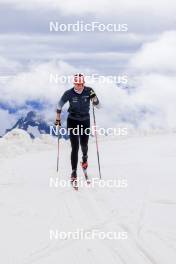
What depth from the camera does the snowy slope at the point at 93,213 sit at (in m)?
7.06

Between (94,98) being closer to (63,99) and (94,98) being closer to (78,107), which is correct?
(78,107)

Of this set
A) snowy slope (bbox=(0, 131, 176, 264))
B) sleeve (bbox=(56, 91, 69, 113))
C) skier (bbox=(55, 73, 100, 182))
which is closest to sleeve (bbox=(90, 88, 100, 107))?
skier (bbox=(55, 73, 100, 182))

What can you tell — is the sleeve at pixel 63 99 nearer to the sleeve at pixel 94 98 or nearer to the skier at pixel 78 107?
the skier at pixel 78 107

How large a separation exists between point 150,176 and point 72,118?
2.50 m

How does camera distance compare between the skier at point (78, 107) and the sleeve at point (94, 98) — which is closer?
the skier at point (78, 107)

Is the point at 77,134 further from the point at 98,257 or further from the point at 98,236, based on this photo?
the point at 98,257

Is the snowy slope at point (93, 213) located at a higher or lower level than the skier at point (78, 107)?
lower

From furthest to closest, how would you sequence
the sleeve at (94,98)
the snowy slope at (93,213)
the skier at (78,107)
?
the sleeve at (94,98) → the skier at (78,107) → the snowy slope at (93,213)

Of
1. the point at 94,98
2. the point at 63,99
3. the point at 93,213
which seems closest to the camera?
the point at 93,213

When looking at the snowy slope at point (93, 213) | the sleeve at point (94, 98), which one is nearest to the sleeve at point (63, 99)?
the sleeve at point (94, 98)

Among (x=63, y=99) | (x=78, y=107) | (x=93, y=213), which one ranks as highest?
(x=63, y=99)

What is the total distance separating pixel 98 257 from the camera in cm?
692

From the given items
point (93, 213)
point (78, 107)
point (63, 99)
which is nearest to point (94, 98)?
point (78, 107)

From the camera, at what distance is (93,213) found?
9.48 metres
